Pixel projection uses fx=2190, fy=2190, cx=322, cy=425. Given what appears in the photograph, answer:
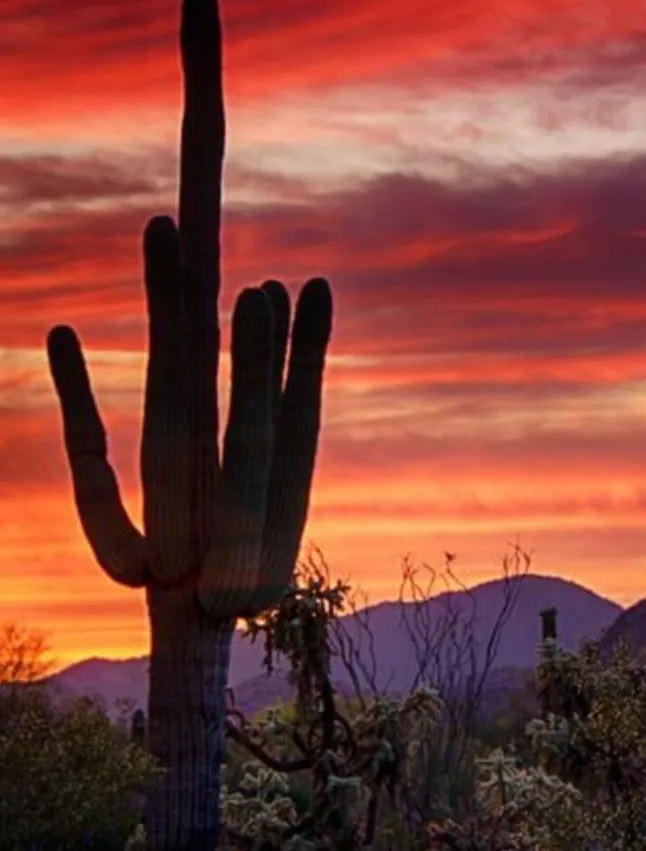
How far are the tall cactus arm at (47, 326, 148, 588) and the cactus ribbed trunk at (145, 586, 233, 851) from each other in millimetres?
443

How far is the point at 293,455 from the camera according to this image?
18.2 meters

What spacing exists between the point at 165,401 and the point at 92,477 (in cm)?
109

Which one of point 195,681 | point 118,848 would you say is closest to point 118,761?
point 195,681

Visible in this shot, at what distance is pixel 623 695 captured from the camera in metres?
15.7

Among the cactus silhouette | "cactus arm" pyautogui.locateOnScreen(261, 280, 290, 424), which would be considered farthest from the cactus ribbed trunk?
the cactus silhouette

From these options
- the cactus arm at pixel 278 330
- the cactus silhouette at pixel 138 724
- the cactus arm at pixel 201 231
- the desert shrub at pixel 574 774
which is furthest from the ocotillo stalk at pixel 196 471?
the cactus silhouette at pixel 138 724

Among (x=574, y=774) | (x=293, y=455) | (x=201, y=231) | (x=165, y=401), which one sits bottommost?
(x=574, y=774)

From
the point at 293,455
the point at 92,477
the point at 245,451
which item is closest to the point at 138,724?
the point at 92,477

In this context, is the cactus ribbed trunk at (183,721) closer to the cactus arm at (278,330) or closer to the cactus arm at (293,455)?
the cactus arm at (293,455)

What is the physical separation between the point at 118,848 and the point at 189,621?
18.6 feet

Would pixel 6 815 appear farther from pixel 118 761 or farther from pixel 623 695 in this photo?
pixel 623 695

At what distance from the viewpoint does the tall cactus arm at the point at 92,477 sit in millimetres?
18359

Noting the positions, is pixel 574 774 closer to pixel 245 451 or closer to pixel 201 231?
pixel 245 451

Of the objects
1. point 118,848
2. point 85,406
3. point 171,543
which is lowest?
point 118,848
